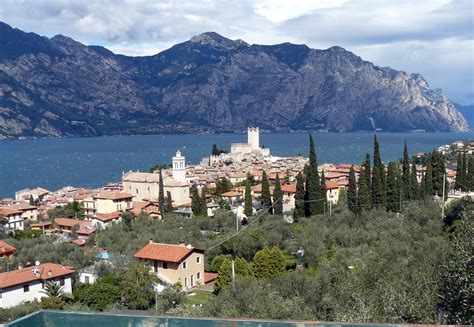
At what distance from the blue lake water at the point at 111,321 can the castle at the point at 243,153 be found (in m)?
88.5

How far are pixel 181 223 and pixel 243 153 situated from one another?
71.2 metres

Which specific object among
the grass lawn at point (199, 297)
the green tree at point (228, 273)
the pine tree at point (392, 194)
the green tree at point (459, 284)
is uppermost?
the green tree at point (459, 284)

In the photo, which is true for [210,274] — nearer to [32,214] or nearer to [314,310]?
[314,310]

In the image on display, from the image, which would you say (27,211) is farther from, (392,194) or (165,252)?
(392,194)

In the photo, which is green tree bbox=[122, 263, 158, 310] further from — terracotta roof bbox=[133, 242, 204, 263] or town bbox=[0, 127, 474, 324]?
terracotta roof bbox=[133, 242, 204, 263]

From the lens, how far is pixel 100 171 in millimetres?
99188

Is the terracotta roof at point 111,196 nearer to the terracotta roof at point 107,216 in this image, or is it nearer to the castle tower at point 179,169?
the terracotta roof at point 107,216

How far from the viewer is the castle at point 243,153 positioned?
95.2m

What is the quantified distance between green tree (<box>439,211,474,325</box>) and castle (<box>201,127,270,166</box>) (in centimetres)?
8304

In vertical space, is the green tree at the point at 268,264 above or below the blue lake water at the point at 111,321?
below

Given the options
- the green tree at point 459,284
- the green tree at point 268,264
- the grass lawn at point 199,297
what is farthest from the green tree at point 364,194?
the green tree at point 459,284

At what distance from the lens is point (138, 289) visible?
60.6 ft

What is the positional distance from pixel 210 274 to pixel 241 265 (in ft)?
11.7

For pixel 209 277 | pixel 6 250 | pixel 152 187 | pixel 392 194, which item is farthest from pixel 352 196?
pixel 152 187
